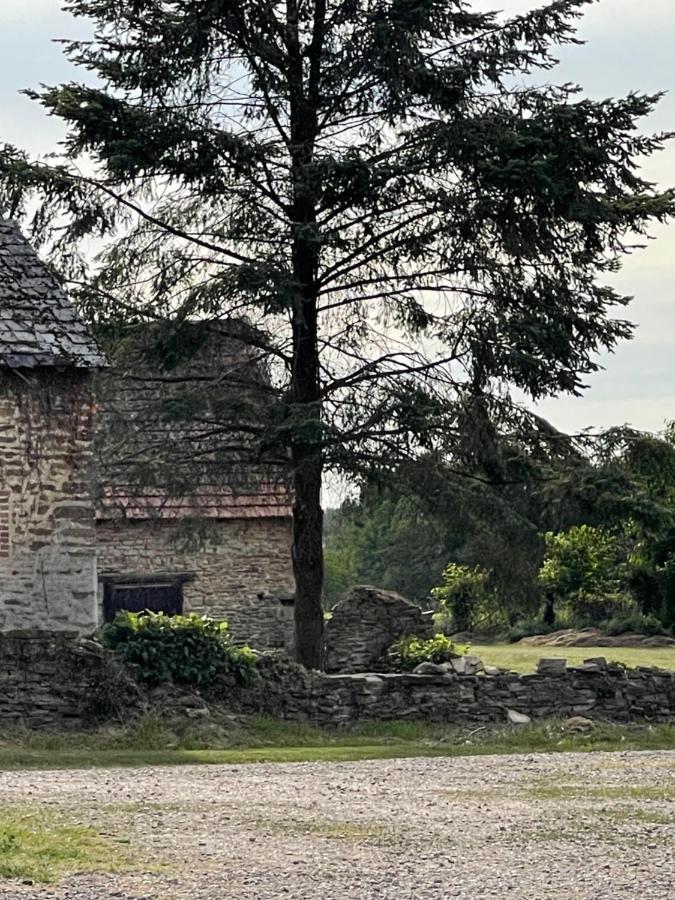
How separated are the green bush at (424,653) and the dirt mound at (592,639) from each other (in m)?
15.5

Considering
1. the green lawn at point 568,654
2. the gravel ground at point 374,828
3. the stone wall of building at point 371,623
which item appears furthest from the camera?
the green lawn at point 568,654

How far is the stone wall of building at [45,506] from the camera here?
19.2 meters

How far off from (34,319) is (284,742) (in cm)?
612

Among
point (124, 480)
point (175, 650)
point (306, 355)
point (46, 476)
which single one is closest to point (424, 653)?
point (306, 355)

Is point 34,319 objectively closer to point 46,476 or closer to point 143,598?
point 46,476

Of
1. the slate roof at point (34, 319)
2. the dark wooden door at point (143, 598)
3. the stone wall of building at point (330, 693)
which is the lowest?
the stone wall of building at point (330, 693)

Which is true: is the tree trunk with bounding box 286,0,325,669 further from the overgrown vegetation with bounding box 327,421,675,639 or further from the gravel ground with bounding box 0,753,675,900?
the gravel ground with bounding box 0,753,675,900

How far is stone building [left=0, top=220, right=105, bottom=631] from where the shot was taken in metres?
19.2

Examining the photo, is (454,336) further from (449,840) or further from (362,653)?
(449,840)

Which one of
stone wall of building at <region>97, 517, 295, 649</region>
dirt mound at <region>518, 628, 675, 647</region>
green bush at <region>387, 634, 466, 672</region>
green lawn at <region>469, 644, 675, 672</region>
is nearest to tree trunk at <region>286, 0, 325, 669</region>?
green bush at <region>387, 634, 466, 672</region>

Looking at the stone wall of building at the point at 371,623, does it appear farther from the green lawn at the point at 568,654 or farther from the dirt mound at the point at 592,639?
the dirt mound at the point at 592,639

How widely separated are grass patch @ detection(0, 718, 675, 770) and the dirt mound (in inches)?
764

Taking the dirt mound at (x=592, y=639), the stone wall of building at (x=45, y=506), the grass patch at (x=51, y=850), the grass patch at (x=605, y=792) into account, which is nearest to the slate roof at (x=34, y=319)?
the stone wall of building at (x=45, y=506)

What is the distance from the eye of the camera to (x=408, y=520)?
2234cm
